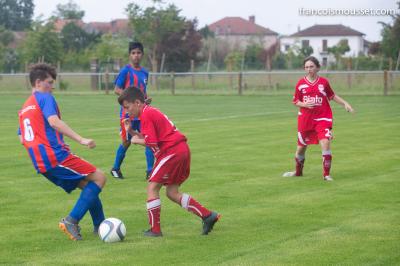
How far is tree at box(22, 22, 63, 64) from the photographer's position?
6188 cm

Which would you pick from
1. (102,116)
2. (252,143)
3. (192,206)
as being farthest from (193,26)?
(192,206)

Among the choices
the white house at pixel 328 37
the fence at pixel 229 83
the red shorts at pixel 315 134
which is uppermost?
the white house at pixel 328 37

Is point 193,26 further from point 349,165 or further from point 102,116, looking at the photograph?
point 349,165

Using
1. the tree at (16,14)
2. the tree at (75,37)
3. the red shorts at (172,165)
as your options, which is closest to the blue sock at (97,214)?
the red shorts at (172,165)

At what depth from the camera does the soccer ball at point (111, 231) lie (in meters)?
8.21

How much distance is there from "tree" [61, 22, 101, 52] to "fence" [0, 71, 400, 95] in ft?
108

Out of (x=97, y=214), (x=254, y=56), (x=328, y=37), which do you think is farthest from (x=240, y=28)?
(x=97, y=214)

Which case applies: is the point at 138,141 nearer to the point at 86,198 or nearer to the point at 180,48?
the point at 86,198

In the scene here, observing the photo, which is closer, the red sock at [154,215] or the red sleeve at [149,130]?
the red sleeve at [149,130]

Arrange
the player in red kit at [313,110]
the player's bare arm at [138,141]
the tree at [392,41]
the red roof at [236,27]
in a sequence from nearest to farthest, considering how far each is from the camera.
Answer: the player's bare arm at [138,141]
the player in red kit at [313,110]
the tree at [392,41]
the red roof at [236,27]

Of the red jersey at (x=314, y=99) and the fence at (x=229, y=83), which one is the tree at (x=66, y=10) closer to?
the fence at (x=229, y=83)

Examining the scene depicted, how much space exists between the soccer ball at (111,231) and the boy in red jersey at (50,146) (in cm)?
28

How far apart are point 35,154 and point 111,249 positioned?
1188 millimetres

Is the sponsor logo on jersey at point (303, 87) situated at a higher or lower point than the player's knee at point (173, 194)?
higher
